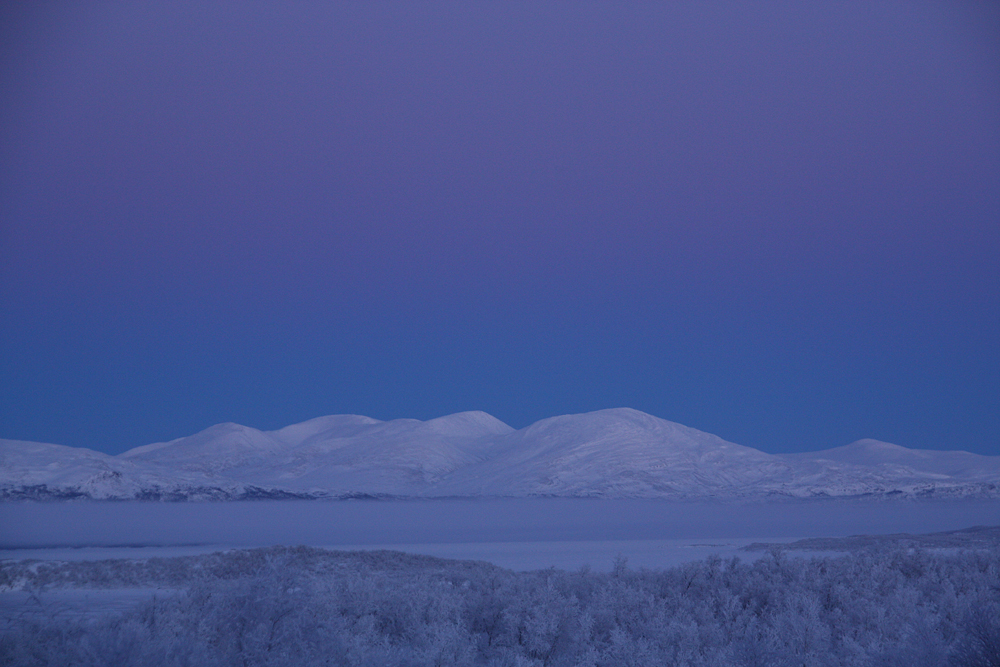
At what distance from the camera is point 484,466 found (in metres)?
123

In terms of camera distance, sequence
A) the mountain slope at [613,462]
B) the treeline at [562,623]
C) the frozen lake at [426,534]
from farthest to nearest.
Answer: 1. the mountain slope at [613,462]
2. the frozen lake at [426,534]
3. the treeline at [562,623]

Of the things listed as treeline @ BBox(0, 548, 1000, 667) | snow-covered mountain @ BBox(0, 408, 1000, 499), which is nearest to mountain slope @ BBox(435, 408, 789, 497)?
snow-covered mountain @ BBox(0, 408, 1000, 499)

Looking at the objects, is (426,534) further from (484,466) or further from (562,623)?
(484,466)

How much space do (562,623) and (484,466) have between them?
114 metres

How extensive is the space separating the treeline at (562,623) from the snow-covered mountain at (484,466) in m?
67.3

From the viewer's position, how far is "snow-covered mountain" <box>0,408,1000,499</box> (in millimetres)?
77938

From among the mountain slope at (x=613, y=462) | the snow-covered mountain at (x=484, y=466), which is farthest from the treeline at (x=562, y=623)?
the mountain slope at (x=613, y=462)

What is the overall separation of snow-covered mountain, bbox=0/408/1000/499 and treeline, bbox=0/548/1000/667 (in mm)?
67332

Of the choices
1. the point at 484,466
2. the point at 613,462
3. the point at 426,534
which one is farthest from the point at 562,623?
the point at 484,466

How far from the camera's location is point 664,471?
109 meters

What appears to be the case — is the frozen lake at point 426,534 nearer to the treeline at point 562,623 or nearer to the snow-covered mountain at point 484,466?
the treeline at point 562,623

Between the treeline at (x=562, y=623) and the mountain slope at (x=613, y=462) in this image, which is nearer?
the treeline at (x=562, y=623)

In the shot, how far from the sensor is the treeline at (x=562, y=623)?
7012mm

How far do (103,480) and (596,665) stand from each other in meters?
74.5
